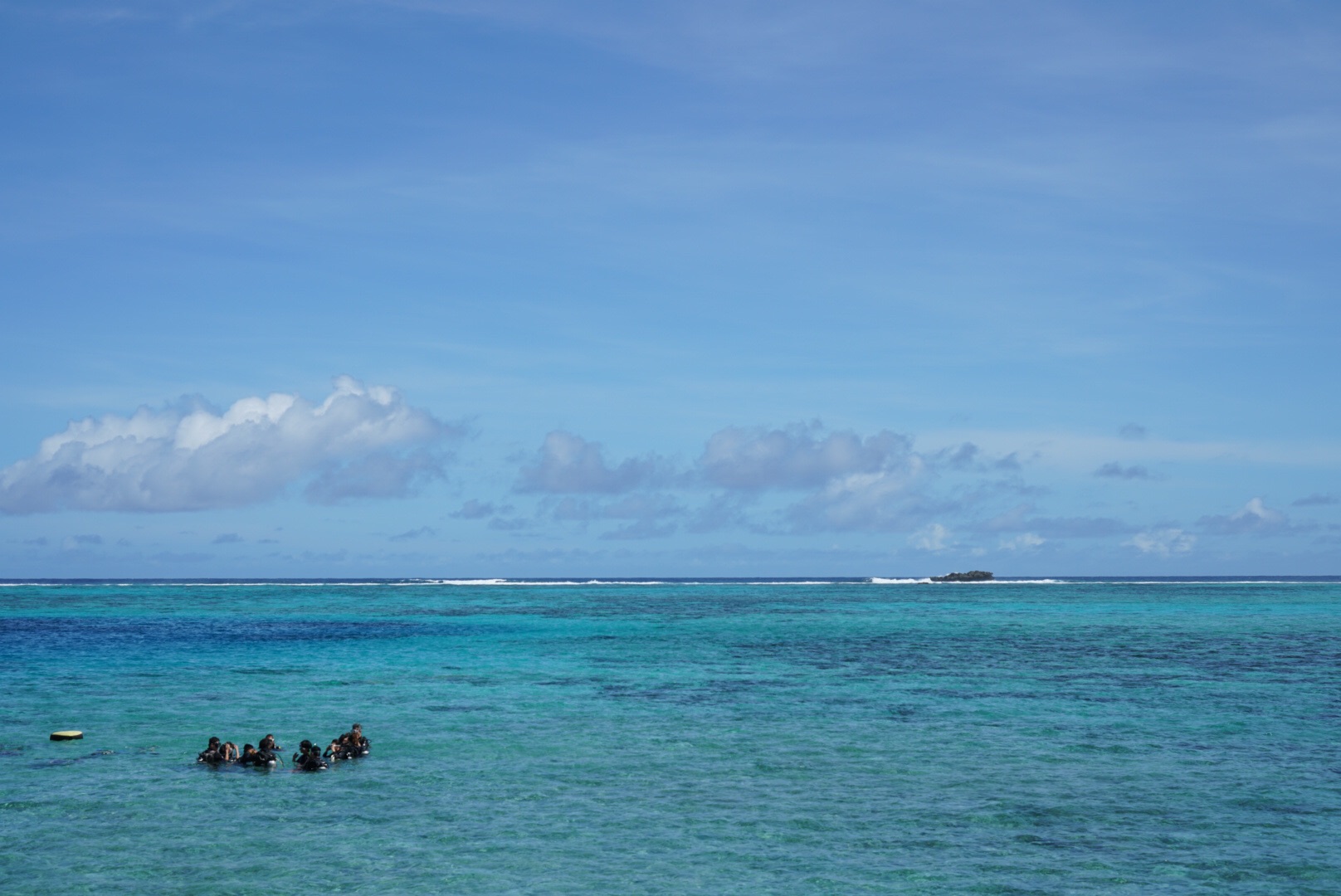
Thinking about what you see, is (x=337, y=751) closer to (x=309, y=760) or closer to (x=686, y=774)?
(x=309, y=760)

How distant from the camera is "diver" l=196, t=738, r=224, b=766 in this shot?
34.0 m

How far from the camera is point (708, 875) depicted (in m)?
23.2

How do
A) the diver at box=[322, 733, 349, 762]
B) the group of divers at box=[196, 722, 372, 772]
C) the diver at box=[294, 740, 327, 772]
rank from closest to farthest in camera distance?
1. the diver at box=[294, 740, 327, 772]
2. the group of divers at box=[196, 722, 372, 772]
3. the diver at box=[322, 733, 349, 762]

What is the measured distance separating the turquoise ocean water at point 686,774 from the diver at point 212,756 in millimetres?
560

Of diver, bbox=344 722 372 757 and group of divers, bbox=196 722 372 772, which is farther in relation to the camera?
diver, bbox=344 722 372 757

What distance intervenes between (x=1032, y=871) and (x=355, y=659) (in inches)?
2100

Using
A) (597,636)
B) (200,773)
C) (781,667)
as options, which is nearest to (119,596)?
(597,636)

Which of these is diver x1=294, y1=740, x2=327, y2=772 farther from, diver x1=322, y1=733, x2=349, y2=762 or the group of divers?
diver x1=322, y1=733, x2=349, y2=762

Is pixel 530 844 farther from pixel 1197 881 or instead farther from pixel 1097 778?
pixel 1097 778

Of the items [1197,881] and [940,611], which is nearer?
[1197,881]

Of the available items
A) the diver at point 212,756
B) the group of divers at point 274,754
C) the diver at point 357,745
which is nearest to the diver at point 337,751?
the group of divers at point 274,754

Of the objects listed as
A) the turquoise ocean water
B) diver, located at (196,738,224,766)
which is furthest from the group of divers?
the turquoise ocean water

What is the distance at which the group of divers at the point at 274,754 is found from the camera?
33.5 m

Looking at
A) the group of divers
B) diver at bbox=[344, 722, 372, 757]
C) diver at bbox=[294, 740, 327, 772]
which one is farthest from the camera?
diver at bbox=[344, 722, 372, 757]
